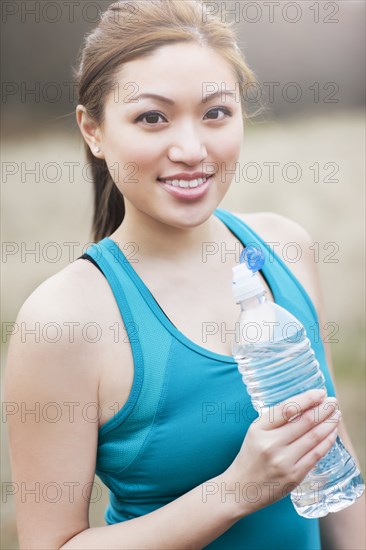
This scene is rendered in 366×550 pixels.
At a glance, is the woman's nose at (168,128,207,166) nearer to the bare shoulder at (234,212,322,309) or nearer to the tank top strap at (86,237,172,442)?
the tank top strap at (86,237,172,442)

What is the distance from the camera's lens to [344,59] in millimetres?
5730

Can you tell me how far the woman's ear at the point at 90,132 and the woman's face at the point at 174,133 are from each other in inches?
3.9

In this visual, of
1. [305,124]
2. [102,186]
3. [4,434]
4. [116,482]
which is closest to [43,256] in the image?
[4,434]

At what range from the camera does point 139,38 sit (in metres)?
1.56

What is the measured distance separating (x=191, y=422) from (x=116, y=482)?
0.20m

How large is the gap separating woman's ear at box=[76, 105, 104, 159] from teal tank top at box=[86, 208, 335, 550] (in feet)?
0.78

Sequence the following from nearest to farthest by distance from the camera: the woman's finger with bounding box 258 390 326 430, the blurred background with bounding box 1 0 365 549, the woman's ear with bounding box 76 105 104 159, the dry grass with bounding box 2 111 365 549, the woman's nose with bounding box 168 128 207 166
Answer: the woman's finger with bounding box 258 390 326 430
the woman's nose with bounding box 168 128 207 166
the woman's ear with bounding box 76 105 104 159
the dry grass with bounding box 2 111 365 549
the blurred background with bounding box 1 0 365 549

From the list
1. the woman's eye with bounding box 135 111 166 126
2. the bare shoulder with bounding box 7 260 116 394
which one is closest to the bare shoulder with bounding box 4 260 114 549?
the bare shoulder with bounding box 7 260 116 394

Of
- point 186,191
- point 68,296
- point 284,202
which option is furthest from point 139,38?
point 284,202

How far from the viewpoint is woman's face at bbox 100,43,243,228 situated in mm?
1515

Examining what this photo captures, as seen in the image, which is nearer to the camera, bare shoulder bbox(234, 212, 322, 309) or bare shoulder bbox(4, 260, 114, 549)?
bare shoulder bbox(4, 260, 114, 549)

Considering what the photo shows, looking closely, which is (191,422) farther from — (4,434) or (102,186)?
(4,434)

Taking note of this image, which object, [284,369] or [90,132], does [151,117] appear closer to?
[90,132]

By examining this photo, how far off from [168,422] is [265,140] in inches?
193
